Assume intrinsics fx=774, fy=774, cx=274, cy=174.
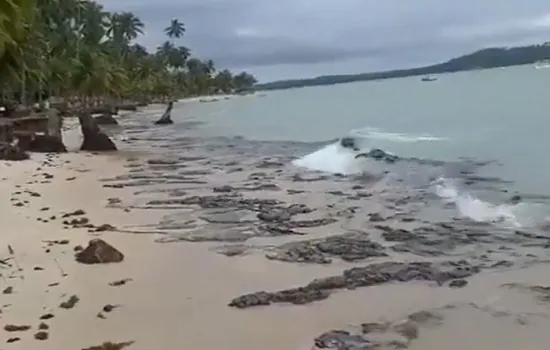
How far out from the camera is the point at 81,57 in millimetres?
58312

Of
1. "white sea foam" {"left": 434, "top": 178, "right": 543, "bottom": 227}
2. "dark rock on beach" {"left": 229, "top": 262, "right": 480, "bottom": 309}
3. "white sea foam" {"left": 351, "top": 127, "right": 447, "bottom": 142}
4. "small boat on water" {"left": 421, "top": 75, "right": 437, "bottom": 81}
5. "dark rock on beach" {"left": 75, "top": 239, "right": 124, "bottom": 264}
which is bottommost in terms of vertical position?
"small boat on water" {"left": 421, "top": 75, "right": 437, "bottom": 81}

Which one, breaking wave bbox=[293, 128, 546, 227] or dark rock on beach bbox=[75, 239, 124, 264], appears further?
breaking wave bbox=[293, 128, 546, 227]

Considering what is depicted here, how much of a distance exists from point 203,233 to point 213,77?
14836cm

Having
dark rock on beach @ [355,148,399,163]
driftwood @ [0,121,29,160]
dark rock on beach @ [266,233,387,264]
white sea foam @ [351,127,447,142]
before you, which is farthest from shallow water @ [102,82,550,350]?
white sea foam @ [351,127,447,142]

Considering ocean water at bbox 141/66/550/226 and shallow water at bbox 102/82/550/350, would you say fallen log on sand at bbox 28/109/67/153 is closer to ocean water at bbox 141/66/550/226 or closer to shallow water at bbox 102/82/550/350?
shallow water at bbox 102/82/550/350

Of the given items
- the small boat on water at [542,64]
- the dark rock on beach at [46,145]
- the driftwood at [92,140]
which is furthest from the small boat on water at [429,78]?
the dark rock on beach at [46,145]

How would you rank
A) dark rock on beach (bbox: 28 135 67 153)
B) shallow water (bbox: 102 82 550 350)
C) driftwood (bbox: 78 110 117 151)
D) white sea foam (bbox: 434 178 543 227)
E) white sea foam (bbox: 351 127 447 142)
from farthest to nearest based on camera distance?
white sea foam (bbox: 351 127 447 142)
driftwood (bbox: 78 110 117 151)
dark rock on beach (bbox: 28 135 67 153)
white sea foam (bbox: 434 178 543 227)
shallow water (bbox: 102 82 550 350)

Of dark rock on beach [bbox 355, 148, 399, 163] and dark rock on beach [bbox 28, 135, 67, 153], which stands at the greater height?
dark rock on beach [bbox 28, 135, 67, 153]

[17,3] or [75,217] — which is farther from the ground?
[17,3]

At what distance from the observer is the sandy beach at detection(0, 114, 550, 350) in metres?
6.69

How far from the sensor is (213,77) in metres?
158

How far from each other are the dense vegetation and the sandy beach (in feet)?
32.4

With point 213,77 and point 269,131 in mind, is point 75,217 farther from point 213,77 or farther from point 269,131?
point 213,77

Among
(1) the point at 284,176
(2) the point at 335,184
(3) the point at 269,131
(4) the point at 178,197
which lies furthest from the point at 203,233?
(3) the point at 269,131
